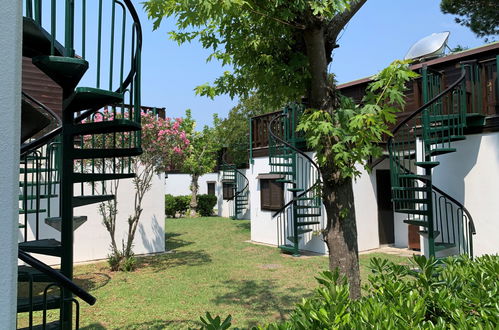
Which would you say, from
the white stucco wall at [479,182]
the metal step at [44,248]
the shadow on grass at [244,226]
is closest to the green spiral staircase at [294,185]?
the white stucco wall at [479,182]

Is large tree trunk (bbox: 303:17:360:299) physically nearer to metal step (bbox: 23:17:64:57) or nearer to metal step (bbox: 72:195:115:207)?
metal step (bbox: 23:17:64:57)

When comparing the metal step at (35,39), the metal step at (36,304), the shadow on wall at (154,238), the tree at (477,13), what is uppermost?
the tree at (477,13)

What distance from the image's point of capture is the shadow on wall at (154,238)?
1000 cm

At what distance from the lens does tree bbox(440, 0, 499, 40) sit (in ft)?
41.7

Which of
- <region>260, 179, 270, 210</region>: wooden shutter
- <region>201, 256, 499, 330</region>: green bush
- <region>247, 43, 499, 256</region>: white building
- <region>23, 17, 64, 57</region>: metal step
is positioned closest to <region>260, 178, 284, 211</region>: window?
<region>260, 179, 270, 210</region>: wooden shutter

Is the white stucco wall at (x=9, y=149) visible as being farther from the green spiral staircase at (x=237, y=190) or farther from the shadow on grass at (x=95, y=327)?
the green spiral staircase at (x=237, y=190)

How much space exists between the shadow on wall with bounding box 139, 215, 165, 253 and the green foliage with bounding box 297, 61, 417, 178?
749cm

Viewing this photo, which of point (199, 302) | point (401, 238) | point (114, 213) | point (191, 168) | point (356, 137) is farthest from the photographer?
point (191, 168)

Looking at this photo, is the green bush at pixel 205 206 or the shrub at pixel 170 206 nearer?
the shrub at pixel 170 206

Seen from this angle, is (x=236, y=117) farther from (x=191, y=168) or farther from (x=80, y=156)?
(x=80, y=156)

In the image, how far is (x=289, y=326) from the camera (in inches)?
74.4

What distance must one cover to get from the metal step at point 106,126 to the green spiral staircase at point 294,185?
20.0 ft

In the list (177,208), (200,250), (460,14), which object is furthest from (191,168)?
(460,14)

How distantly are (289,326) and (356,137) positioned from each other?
193cm
